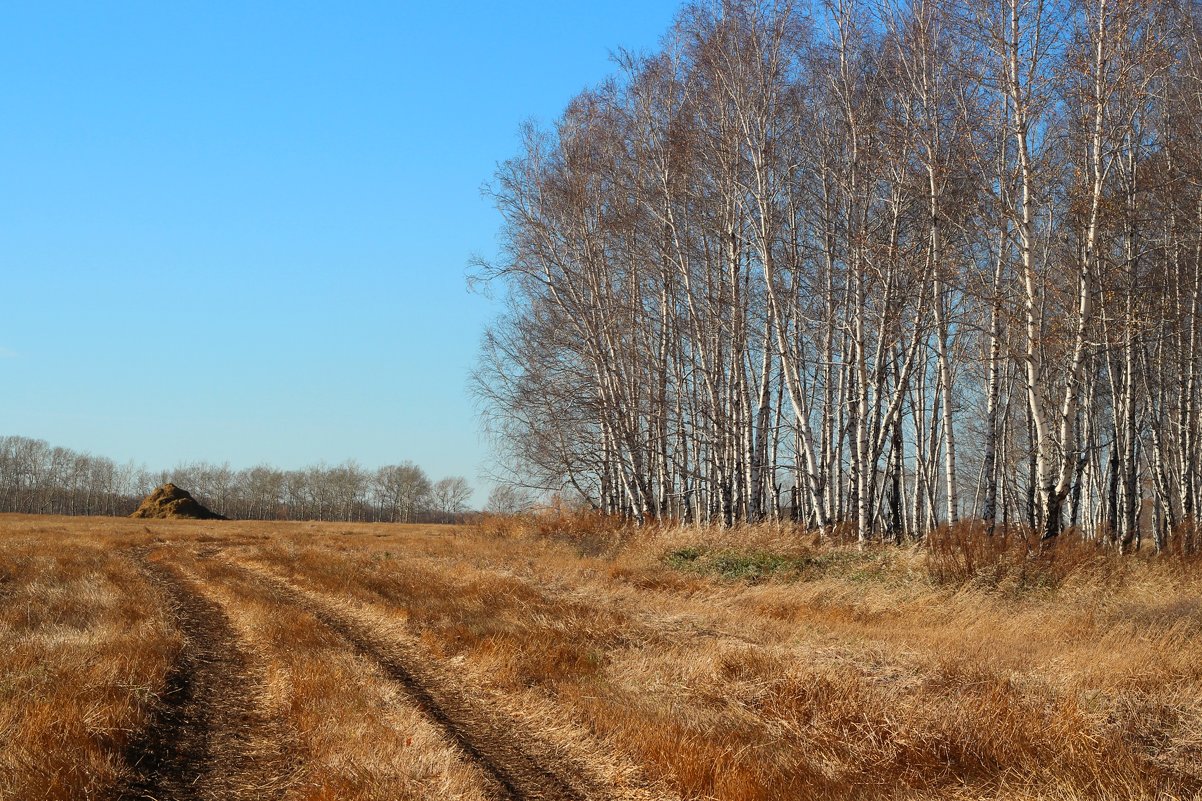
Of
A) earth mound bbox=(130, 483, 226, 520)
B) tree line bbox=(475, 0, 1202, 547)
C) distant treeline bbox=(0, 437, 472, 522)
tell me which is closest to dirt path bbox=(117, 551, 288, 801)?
tree line bbox=(475, 0, 1202, 547)

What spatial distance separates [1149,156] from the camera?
16.9m

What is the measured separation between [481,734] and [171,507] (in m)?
60.8

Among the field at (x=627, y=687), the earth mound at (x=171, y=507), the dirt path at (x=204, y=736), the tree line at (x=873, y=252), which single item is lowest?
the dirt path at (x=204, y=736)

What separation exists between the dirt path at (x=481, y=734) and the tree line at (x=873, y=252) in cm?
868

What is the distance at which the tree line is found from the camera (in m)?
13.4

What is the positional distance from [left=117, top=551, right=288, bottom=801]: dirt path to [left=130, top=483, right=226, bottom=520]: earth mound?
2167 inches

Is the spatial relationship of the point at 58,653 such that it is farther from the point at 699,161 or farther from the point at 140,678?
the point at 699,161

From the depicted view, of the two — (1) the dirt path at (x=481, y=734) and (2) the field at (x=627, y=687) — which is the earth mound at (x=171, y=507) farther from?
(1) the dirt path at (x=481, y=734)

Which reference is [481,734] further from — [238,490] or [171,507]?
[238,490]

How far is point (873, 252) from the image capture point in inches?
629

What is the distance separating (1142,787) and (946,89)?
1372 cm

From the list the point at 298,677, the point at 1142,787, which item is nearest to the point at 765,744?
the point at 1142,787

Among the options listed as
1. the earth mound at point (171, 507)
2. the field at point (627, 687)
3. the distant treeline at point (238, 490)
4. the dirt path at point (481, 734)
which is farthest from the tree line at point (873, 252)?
the distant treeline at point (238, 490)

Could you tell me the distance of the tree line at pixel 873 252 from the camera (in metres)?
13.4
